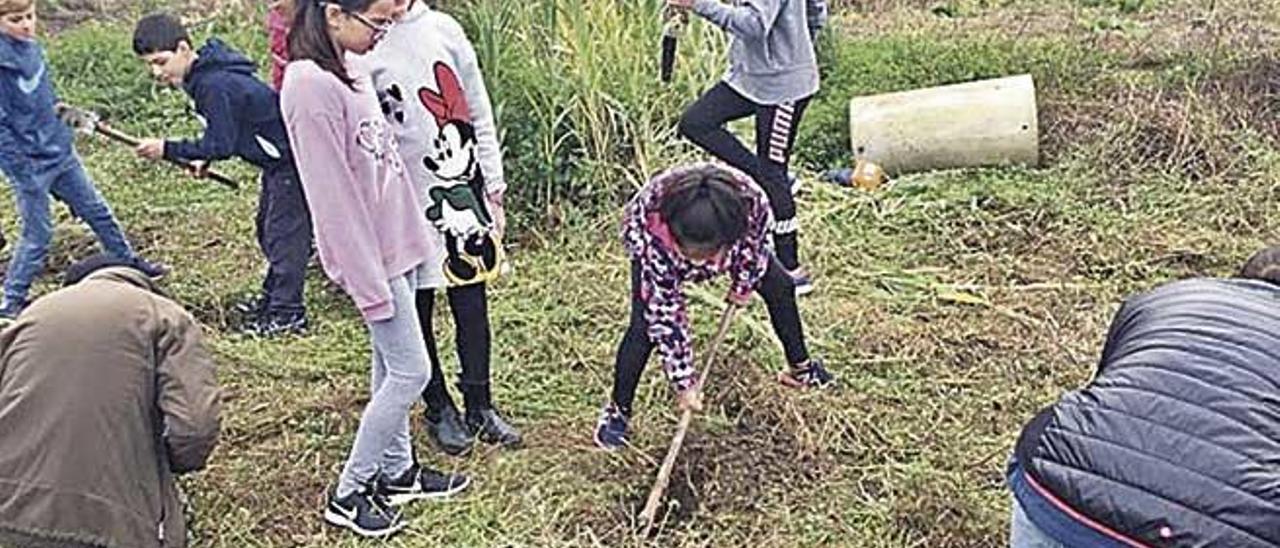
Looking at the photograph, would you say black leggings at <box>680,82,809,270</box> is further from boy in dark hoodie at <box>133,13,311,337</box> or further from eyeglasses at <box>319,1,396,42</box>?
eyeglasses at <box>319,1,396,42</box>

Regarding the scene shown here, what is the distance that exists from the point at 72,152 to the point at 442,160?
2.25 meters

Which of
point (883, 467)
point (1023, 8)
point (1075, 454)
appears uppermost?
point (1075, 454)

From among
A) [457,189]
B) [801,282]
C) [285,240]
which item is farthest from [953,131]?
[457,189]

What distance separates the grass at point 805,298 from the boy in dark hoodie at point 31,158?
471 millimetres

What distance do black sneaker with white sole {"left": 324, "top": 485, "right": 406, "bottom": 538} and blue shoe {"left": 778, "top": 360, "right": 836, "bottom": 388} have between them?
118 centimetres

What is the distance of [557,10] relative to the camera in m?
5.84

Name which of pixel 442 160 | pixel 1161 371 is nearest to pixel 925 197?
pixel 442 160

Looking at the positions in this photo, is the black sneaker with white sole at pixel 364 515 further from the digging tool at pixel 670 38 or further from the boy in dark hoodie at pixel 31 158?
the digging tool at pixel 670 38

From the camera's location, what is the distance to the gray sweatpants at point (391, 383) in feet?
11.1

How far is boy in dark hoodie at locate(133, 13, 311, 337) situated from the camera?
4812 mm

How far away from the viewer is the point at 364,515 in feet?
12.0

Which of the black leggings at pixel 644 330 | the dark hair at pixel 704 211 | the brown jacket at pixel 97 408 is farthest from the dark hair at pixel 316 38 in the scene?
the black leggings at pixel 644 330

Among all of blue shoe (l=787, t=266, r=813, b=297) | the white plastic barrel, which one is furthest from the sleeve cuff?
the white plastic barrel

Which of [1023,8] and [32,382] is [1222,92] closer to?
[1023,8]
